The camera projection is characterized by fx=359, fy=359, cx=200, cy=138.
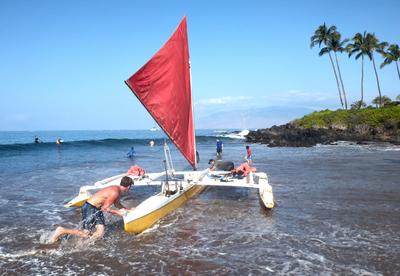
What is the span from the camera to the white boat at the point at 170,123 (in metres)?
10.3

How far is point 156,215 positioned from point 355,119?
60101 mm

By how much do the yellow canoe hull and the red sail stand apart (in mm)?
1408

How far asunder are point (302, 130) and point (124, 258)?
56180mm

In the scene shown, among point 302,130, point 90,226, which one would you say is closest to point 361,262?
point 90,226

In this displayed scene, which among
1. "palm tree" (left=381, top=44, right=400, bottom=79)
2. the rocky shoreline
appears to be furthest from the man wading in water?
"palm tree" (left=381, top=44, right=400, bottom=79)

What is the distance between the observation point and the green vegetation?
5791 centimetres

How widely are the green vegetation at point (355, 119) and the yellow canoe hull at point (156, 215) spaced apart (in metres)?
53.1

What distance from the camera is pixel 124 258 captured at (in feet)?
25.6

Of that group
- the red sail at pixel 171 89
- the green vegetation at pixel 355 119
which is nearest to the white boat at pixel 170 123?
the red sail at pixel 171 89

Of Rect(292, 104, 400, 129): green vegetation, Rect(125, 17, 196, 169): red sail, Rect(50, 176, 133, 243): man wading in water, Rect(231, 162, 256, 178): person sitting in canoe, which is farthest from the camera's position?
Rect(292, 104, 400, 129): green vegetation

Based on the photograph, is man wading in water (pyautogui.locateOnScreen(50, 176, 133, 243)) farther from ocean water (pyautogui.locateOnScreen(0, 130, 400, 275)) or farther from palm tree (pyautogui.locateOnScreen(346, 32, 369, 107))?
palm tree (pyautogui.locateOnScreen(346, 32, 369, 107))

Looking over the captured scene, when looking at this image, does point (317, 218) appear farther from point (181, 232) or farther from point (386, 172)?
point (386, 172)

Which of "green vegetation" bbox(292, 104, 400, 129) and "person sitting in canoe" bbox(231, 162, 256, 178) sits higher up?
"green vegetation" bbox(292, 104, 400, 129)

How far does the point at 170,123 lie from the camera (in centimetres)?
1182
